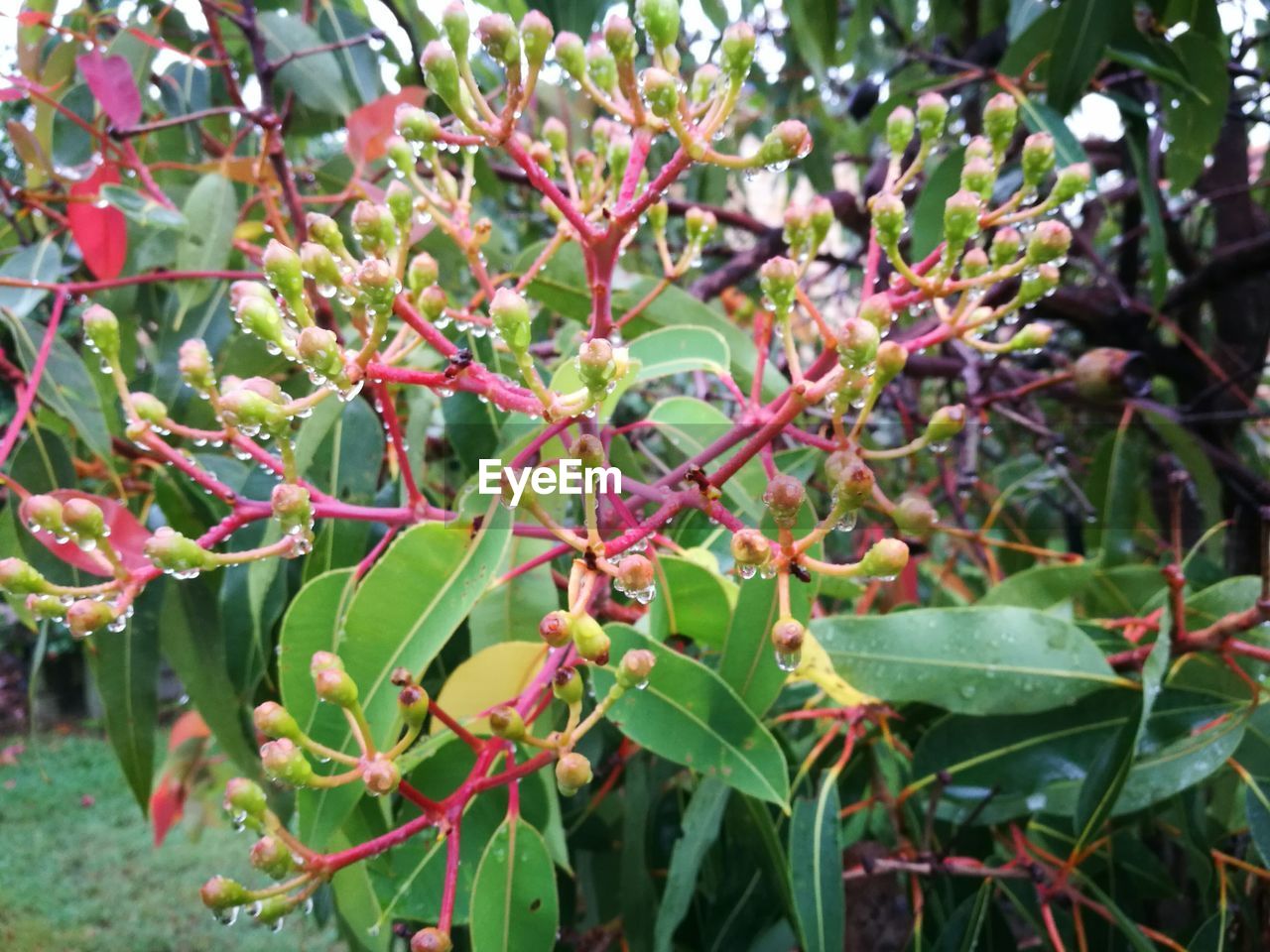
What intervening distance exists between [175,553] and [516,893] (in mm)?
312

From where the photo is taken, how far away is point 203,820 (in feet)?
5.39

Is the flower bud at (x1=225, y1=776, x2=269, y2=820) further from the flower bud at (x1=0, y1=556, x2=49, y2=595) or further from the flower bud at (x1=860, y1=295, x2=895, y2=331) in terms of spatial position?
the flower bud at (x1=860, y1=295, x2=895, y2=331)

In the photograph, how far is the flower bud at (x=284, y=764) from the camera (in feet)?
1.51

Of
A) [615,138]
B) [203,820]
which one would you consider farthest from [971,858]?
[203,820]

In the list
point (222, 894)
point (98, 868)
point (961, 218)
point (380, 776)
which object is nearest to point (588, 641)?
point (380, 776)

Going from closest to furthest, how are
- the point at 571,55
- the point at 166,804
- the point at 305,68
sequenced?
the point at 571,55 → the point at 305,68 → the point at 166,804

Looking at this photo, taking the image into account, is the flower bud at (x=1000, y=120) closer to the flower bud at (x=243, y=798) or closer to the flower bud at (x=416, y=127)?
the flower bud at (x=416, y=127)

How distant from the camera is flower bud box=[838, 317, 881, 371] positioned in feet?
1.45

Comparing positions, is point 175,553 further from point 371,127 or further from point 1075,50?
point 1075,50

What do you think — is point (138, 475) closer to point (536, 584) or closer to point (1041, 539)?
point (536, 584)

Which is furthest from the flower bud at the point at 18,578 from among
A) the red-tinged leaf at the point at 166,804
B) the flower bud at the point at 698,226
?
the red-tinged leaf at the point at 166,804

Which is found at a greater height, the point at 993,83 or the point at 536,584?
the point at 993,83

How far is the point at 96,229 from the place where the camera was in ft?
2.97

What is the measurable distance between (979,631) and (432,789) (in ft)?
1.51
